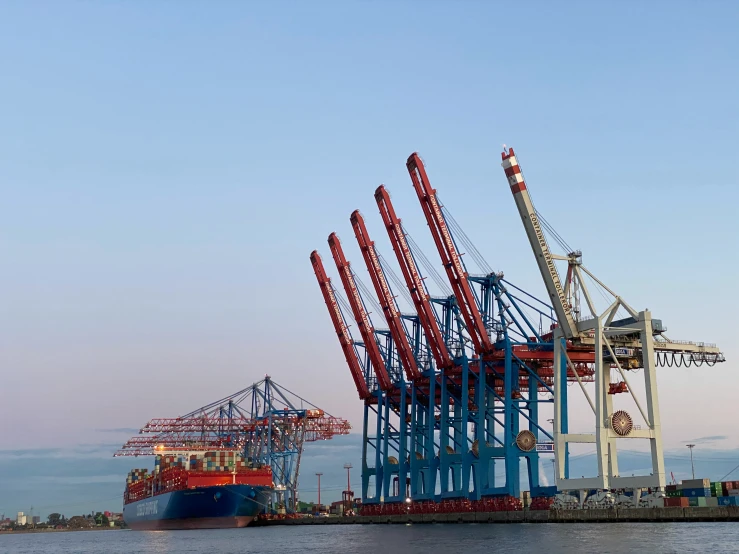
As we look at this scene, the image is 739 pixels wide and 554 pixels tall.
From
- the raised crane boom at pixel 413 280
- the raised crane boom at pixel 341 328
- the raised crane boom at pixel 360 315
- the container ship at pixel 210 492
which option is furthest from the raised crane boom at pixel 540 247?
the container ship at pixel 210 492

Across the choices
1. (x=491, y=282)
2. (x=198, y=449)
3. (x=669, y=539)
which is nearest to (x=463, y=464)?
(x=491, y=282)

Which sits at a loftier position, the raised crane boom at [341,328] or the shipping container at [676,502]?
the raised crane boom at [341,328]

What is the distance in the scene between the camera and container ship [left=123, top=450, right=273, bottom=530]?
102625 millimetres

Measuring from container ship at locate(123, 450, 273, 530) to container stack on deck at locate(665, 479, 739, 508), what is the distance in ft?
181

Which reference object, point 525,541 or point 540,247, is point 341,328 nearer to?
point 540,247

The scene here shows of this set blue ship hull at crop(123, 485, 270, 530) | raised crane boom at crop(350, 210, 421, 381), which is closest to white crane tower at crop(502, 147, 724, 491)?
raised crane boom at crop(350, 210, 421, 381)

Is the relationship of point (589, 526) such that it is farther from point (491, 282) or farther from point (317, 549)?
point (491, 282)

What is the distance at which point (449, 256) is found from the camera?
77.1 meters

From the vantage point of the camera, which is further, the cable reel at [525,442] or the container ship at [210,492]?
the container ship at [210,492]

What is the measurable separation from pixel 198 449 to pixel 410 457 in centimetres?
4353

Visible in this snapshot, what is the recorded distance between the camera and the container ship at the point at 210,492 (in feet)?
337

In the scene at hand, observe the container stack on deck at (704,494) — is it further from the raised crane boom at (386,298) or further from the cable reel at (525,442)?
the raised crane boom at (386,298)

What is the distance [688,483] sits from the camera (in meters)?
63.3

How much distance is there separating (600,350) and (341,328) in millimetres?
44229
